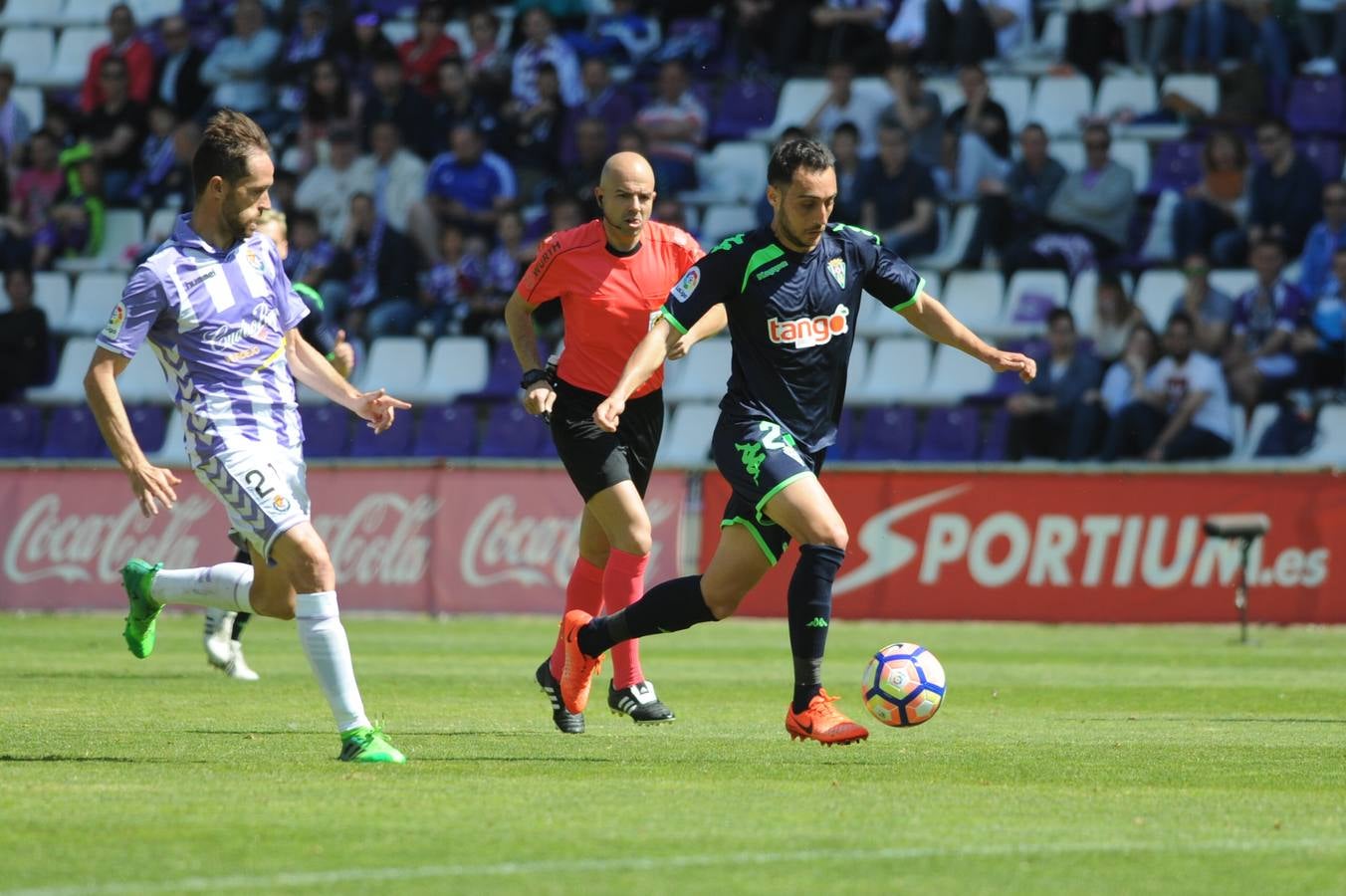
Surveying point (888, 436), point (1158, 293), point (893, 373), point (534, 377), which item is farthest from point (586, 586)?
point (1158, 293)

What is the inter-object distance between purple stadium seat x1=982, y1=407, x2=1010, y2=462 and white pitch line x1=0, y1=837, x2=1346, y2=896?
46.1ft

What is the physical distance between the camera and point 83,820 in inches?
252

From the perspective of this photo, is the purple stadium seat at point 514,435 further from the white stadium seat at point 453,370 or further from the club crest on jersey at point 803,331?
the club crest on jersey at point 803,331

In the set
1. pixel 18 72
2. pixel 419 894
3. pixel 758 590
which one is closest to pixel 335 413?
pixel 758 590

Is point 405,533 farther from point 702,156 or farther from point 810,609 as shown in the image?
point 810,609

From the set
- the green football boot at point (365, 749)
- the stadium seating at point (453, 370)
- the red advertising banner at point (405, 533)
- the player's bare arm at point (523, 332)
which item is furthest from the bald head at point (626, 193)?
the stadium seating at point (453, 370)

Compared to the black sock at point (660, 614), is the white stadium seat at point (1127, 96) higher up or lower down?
higher up

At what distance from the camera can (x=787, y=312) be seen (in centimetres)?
899

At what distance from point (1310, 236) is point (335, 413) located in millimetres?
9837

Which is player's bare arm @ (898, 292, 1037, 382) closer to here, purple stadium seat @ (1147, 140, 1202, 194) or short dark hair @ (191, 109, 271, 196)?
short dark hair @ (191, 109, 271, 196)

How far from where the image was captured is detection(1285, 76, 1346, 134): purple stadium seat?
21.9 m

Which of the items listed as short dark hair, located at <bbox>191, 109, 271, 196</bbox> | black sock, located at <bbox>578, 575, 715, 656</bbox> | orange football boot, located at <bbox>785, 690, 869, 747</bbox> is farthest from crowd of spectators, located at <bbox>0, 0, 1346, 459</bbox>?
short dark hair, located at <bbox>191, 109, 271, 196</bbox>

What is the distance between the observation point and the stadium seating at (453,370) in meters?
22.6

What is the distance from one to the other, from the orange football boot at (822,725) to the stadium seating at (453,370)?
46.6 ft
